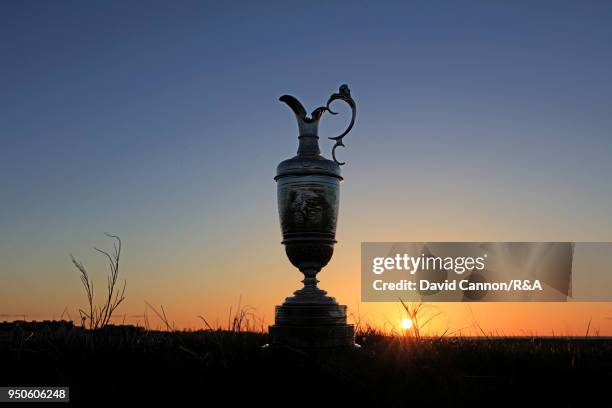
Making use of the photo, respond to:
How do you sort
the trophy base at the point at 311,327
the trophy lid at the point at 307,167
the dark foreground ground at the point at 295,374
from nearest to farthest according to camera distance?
the dark foreground ground at the point at 295,374 → the trophy base at the point at 311,327 → the trophy lid at the point at 307,167

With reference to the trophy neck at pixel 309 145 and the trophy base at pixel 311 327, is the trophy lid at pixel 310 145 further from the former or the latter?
the trophy base at pixel 311 327

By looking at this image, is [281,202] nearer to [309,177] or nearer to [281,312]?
[309,177]

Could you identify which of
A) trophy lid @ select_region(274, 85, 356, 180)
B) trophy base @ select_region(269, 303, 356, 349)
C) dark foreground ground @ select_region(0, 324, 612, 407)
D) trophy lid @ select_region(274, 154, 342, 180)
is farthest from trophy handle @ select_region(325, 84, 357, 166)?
dark foreground ground @ select_region(0, 324, 612, 407)

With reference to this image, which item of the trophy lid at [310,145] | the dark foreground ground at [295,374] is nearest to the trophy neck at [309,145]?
the trophy lid at [310,145]

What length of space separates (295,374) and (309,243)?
8.10 feet

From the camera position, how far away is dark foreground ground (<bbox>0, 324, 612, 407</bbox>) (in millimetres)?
3607

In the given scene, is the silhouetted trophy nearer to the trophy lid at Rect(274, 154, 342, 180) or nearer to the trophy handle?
the trophy lid at Rect(274, 154, 342, 180)

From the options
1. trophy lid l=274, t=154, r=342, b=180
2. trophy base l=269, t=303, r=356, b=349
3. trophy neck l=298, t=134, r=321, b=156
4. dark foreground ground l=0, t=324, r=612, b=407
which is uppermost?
trophy neck l=298, t=134, r=321, b=156

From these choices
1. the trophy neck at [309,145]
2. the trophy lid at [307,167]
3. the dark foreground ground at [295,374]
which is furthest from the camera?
the trophy neck at [309,145]

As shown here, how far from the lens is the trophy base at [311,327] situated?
20.4ft

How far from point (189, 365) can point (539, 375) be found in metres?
2.74

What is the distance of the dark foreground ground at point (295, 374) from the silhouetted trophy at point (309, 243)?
3.10 ft

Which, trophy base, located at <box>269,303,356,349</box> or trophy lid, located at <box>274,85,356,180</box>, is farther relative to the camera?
trophy lid, located at <box>274,85,356,180</box>

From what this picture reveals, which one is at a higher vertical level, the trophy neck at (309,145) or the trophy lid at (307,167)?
the trophy neck at (309,145)
